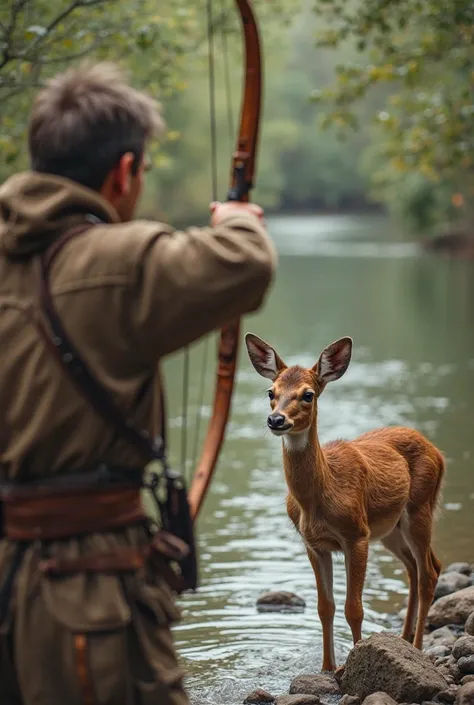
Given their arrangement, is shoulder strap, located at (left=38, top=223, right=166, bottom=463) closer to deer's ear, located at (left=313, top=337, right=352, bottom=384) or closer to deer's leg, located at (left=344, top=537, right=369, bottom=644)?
deer's ear, located at (left=313, top=337, right=352, bottom=384)

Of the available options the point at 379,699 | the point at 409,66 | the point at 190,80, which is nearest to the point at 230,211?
the point at 379,699

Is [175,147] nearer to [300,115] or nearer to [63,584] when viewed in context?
[63,584]

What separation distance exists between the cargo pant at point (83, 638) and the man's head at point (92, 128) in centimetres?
100

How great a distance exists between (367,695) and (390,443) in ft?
6.22

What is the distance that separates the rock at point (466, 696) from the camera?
6184mm

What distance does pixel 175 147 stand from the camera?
64.8m

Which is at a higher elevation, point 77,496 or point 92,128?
point 92,128

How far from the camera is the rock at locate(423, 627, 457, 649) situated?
26.0 feet

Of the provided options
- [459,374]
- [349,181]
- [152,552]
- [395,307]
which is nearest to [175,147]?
[395,307]

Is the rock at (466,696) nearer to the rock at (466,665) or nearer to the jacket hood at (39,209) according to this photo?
the rock at (466,665)

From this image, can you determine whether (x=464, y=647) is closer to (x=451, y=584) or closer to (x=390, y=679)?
(x=390, y=679)

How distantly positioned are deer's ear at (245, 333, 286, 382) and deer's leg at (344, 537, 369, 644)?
1.03 metres

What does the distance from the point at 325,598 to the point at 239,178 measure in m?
2.92

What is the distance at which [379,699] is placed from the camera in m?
6.28
